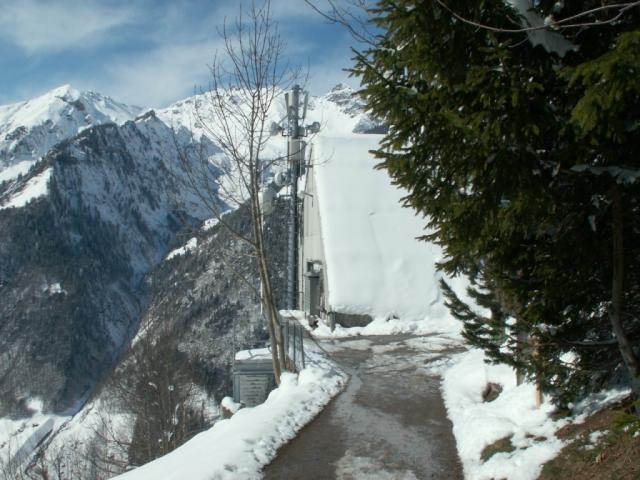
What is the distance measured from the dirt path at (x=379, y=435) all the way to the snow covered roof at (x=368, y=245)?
5461mm

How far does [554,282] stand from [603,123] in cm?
155

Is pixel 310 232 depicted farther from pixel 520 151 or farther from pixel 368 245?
pixel 520 151

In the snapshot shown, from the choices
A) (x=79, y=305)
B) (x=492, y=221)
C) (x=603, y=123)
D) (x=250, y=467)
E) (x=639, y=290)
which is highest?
(x=603, y=123)

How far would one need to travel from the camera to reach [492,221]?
445 cm

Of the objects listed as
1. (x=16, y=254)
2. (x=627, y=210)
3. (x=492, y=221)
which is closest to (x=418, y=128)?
(x=492, y=221)

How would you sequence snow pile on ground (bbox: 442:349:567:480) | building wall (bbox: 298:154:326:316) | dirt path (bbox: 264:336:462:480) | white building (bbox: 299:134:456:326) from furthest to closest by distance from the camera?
building wall (bbox: 298:154:326:316), white building (bbox: 299:134:456:326), dirt path (bbox: 264:336:462:480), snow pile on ground (bbox: 442:349:567:480)

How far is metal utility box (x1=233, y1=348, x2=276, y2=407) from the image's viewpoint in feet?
42.2

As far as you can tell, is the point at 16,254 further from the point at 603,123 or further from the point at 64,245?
the point at 603,123

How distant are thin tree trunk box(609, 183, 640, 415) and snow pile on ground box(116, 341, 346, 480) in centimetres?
394

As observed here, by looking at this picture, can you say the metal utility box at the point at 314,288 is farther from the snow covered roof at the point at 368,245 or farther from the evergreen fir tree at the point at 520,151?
the evergreen fir tree at the point at 520,151

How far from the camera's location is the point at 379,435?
7.52 meters

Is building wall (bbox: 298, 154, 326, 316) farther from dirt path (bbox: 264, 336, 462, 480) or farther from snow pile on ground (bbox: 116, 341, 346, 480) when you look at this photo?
snow pile on ground (bbox: 116, 341, 346, 480)

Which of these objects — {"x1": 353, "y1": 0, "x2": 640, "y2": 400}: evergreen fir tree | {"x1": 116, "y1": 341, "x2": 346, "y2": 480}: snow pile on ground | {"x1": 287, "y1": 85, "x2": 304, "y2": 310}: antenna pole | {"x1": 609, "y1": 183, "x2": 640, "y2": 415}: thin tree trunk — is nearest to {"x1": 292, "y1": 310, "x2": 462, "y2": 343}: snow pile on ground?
{"x1": 287, "y1": 85, "x2": 304, "y2": 310}: antenna pole

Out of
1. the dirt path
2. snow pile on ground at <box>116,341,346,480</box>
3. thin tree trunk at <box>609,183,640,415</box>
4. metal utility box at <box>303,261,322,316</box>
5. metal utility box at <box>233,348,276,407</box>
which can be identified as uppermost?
thin tree trunk at <box>609,183,640,415</box>
